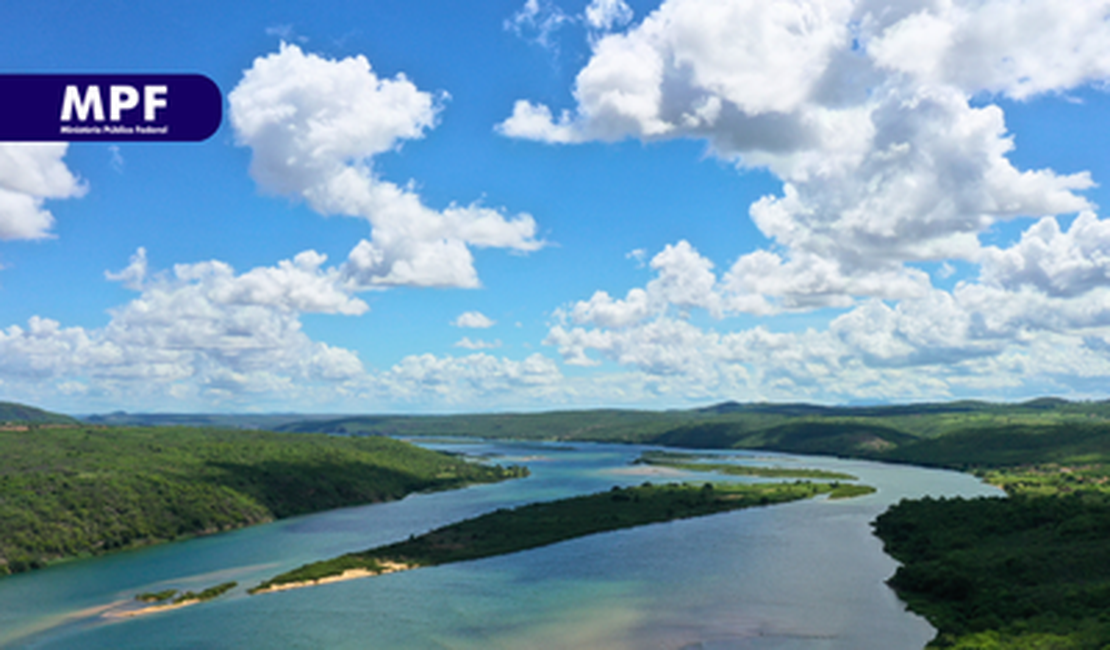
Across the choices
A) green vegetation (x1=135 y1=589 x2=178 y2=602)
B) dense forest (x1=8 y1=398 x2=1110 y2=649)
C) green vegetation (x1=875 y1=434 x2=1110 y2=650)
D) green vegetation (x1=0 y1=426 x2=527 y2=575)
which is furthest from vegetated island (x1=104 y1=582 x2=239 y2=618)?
green vegetation (x1=875 y1=434 x2=1110 y2=650)

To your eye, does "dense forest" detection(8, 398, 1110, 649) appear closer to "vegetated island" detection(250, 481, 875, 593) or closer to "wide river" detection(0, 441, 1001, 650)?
"wide river" detection(0, 441, 1001, 650)

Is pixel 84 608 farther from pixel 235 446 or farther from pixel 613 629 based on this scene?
pixel 235 446

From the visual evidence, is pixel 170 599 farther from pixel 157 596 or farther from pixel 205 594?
pixel 205 594

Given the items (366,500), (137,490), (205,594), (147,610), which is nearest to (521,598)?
(205,594)

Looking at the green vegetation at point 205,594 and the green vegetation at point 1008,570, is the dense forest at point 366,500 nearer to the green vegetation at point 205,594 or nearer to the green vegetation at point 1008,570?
the green vegetation at point 1008,570

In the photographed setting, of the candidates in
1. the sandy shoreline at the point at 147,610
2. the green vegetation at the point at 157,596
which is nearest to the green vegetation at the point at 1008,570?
the sandy shoreline at the point at 147,610

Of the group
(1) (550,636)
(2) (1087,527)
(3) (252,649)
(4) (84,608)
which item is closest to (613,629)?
(1) (550,636)
